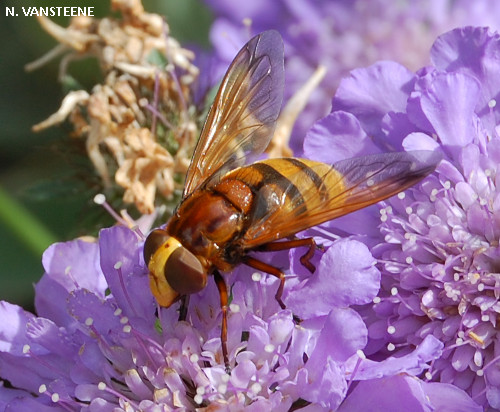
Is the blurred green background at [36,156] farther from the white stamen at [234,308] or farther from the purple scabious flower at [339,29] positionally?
the white stamen at [234,308]

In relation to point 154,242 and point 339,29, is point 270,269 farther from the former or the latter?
point 339,29

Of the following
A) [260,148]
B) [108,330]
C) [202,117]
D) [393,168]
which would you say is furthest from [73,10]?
[393,168]

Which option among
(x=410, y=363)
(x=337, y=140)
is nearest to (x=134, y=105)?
(x=337, y=140)

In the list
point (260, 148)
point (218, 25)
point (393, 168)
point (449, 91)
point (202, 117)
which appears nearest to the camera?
point (393, 168)

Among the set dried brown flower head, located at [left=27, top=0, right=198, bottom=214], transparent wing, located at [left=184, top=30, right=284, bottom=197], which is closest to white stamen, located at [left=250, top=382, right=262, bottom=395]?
transparent wing, located at [left=184, top=30, right=284, bottom=197]

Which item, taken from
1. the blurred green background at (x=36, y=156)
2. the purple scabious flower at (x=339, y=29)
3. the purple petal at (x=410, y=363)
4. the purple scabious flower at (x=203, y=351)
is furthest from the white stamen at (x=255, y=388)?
the purple scabious flower at (x=339, y=29)

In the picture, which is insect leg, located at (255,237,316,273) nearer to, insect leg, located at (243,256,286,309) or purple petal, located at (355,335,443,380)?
insect leg, located at (243,256,286,309)

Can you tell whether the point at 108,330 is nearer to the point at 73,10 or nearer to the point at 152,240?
the point at 152,240
